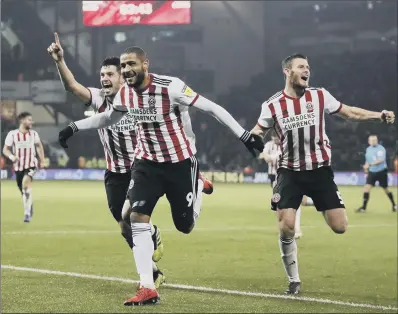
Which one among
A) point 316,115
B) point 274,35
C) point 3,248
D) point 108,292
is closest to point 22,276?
point 108,292

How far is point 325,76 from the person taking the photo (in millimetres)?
43406

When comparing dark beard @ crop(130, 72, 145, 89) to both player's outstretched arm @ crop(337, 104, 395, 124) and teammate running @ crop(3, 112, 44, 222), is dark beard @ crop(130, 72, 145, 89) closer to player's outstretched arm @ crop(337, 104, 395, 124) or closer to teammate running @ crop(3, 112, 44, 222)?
player's outstretched arm @ crop(337, 104, 395, 124)

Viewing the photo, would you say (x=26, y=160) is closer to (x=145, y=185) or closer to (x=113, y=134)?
(x=113, y=134)

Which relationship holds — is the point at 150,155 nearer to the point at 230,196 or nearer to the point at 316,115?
the point at 316,115

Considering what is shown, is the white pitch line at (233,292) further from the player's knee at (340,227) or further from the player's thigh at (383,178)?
the player's thigh at (383,178)

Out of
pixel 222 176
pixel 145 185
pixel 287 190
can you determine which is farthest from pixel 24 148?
pixel 222 176

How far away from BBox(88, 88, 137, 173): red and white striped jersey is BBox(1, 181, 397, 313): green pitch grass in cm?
118

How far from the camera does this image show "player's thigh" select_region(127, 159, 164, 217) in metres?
5.94

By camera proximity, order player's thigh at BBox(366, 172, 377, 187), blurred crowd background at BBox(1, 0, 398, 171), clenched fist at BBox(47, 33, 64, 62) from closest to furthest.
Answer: clenched fist at BBox(47, 33, 64, 62) → player's thigh at BBox(366, 172, 377, 187) → blurred crowd background at BBox(1, 0, 398, 171)

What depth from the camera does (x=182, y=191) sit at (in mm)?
6059

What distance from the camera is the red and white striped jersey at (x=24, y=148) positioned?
1481cm

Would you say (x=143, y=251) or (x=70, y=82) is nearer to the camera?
(x=70, y=82)

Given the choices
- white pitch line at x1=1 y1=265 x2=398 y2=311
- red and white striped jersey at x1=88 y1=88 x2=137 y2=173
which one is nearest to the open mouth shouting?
red and white striped jersey at x1=88 y1=88 x2=137 y2=173

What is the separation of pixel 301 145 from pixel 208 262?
152 inches
